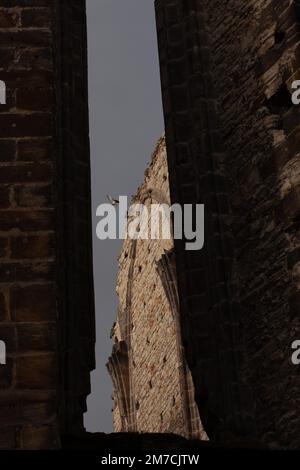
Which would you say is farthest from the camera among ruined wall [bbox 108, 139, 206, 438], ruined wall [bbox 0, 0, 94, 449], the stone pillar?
ruined wall [bbox 108, 139, 206, 438]

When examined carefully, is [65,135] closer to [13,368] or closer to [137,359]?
[13,368]

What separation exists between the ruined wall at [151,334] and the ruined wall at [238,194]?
173 inches

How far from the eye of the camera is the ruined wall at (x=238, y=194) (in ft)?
23.1

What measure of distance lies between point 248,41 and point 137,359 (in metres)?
7.02

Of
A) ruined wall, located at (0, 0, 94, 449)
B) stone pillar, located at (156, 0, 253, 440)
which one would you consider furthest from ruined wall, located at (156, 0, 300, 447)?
ruined wall, located at (0, 0, 94, 449)

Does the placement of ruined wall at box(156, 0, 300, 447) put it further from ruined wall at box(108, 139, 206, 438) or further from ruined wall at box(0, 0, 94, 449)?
ruined wall at box(108, 139, 206, 438)

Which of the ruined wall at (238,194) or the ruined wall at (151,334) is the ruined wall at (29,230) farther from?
the ruined wall at (151,334)

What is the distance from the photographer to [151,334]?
46.3 ft

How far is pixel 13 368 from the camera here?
177 inches

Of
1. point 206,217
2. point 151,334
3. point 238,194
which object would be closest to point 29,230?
point 206,217

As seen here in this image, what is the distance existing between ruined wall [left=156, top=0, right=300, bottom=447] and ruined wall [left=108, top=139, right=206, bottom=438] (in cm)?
440

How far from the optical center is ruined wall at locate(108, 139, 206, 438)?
504 inches

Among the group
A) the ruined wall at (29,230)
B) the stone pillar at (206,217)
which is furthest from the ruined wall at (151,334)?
the ruined wall at (29,230)

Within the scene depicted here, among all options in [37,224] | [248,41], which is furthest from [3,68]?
[248,41]
